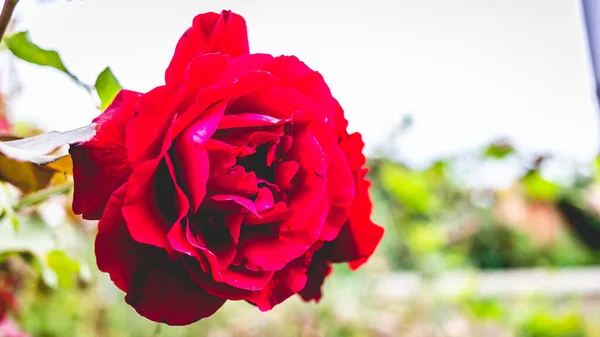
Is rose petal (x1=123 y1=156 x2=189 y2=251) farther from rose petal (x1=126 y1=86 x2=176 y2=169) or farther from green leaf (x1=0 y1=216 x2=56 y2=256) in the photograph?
green leaf (x1=0 y1=216 x2=56 y2=256)

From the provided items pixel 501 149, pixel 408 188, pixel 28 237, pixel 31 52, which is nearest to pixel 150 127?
pixel 31 52

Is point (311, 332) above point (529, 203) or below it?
above

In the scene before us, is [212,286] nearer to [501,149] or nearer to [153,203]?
[153,203]

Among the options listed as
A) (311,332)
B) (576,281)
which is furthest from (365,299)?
(576,281)

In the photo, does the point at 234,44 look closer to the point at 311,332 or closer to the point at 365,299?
the point at 311,332

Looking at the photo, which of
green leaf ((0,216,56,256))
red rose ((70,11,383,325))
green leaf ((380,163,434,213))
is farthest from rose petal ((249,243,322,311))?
green leaf ((380,163,434,213))

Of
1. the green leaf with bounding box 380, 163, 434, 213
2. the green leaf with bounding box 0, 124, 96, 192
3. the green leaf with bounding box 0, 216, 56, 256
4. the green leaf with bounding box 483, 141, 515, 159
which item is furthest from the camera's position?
the green leaf with bounding box 380, 163, 434, 213
